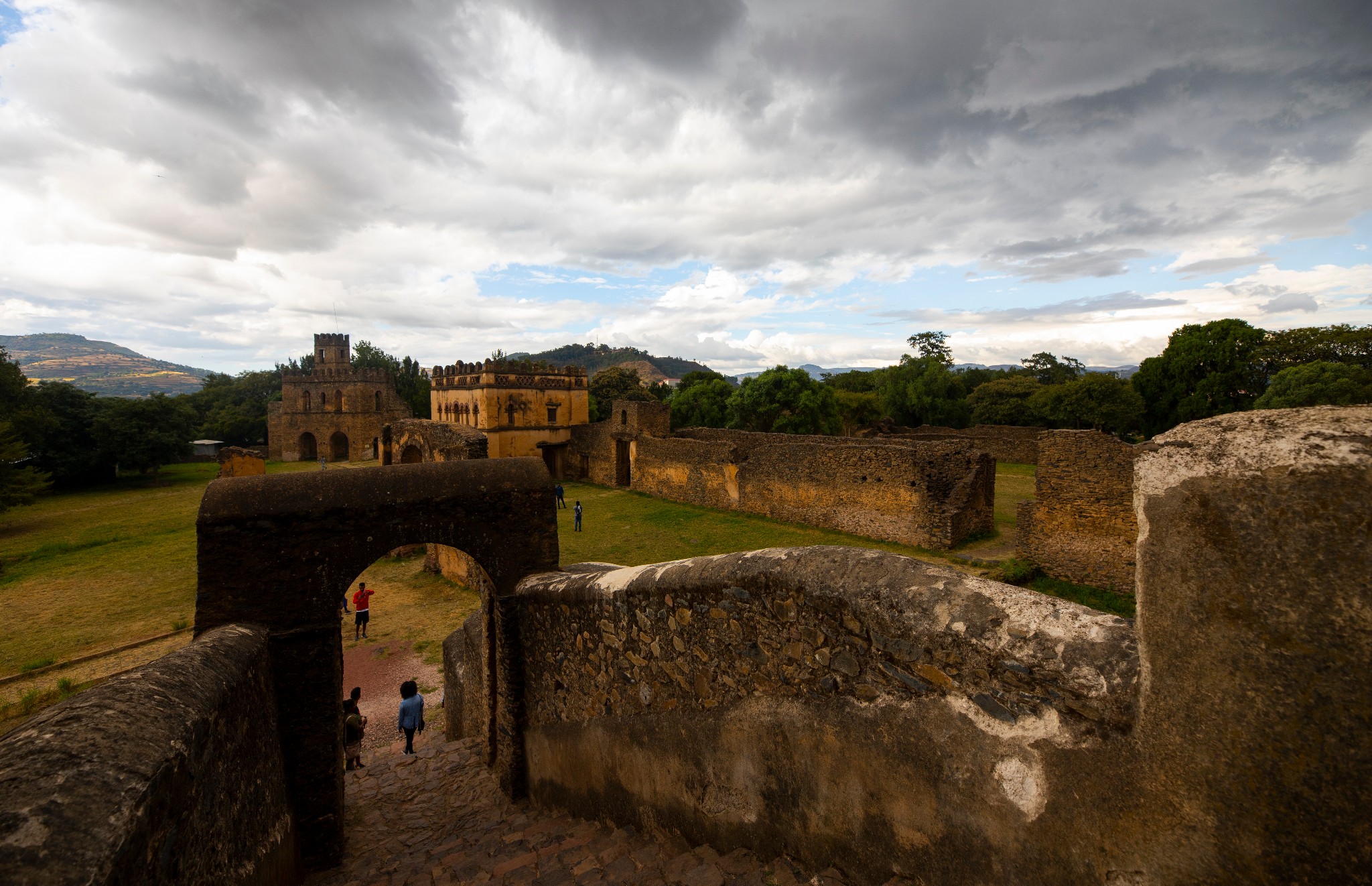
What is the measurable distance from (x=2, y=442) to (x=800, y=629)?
3185cm

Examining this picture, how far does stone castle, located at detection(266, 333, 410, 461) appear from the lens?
152ft

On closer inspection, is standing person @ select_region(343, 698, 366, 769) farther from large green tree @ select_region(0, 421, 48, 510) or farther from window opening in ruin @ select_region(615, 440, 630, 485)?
large green tree @ select_region(0, 421, 48, 510)

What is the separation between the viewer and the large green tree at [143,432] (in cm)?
3250

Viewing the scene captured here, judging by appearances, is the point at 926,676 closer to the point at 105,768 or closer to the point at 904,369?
the point at 105,768

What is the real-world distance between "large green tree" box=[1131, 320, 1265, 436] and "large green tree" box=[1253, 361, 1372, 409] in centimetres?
290

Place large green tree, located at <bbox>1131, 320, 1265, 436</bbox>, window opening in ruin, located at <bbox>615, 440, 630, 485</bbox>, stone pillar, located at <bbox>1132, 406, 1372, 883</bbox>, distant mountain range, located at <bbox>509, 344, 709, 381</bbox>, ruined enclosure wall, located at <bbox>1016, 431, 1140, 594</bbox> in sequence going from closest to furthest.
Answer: stone pillar, located at <bbox>1132, 406, 1372, 883</bbox> < ruined enclosure wall, located at <bbox>1016, 431, 1140, 594</bbox> < window opening in ruin, located at <bbox>615, 440, 630, 485</bbox> < large green tree, located at <bbox>1131, 320, 1265, 436</bbox> < distant mountain range, located at <bbox>509, 344, 709, 381</bbox>

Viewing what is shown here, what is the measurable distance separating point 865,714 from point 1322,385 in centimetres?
3386

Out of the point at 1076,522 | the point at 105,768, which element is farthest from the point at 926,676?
the point at 1076,522

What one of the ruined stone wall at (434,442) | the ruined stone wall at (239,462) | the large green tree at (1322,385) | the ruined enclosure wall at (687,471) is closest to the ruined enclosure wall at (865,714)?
the ruined stone wall at (434,442)

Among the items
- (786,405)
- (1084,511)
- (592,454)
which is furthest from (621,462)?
(1084,511)

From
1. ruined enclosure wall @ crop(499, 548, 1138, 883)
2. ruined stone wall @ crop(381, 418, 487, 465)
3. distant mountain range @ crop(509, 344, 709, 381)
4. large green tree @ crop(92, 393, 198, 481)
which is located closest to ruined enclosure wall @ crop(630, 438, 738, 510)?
ruined stone wall @ crop(381, 418, 487, 465)

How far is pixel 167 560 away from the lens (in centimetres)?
1706

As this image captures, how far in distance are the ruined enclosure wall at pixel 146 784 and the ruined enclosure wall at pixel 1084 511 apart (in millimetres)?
12900

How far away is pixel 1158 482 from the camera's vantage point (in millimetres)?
1906
